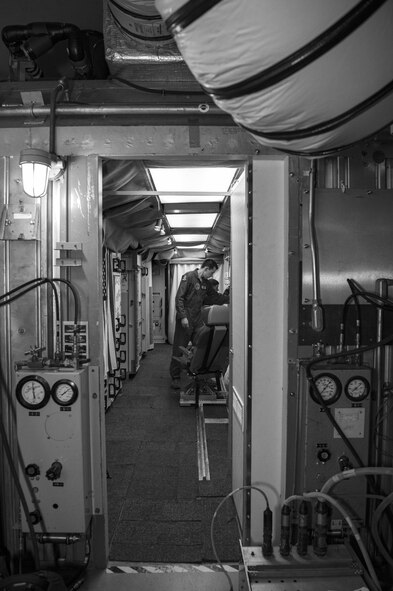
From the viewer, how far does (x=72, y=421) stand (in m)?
1.94

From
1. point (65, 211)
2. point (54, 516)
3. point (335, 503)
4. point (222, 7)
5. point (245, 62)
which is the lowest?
point (54, 516)

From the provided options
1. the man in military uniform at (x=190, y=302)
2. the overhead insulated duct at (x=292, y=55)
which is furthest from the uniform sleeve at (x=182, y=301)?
the overhead insulated duct at (x=292, y=55)

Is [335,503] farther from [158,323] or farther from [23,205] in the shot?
[158,323]

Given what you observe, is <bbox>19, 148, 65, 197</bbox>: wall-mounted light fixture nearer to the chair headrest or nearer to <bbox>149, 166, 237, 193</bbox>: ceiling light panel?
<bbox>149, 166, 237, 193</bbox>: ceiling light panel

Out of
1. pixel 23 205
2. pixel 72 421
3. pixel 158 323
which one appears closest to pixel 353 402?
pixel 72 421

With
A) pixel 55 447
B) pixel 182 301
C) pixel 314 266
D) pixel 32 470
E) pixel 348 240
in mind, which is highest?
pixel 348 240

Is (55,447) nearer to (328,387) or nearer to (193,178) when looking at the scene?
(328,387)

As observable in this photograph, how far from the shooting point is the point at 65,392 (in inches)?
75.9

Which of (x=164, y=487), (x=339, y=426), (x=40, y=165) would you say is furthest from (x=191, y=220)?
(x=339, y=426)

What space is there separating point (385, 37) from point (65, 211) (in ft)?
5.66

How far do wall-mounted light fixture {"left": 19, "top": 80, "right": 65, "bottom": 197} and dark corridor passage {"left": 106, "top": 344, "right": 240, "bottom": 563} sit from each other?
2352 mm

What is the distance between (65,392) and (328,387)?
4.72 ft

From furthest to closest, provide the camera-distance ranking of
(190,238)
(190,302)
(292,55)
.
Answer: (190,238), (190,302), (292,55)

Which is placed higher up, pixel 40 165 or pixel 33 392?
pixel 40 165
